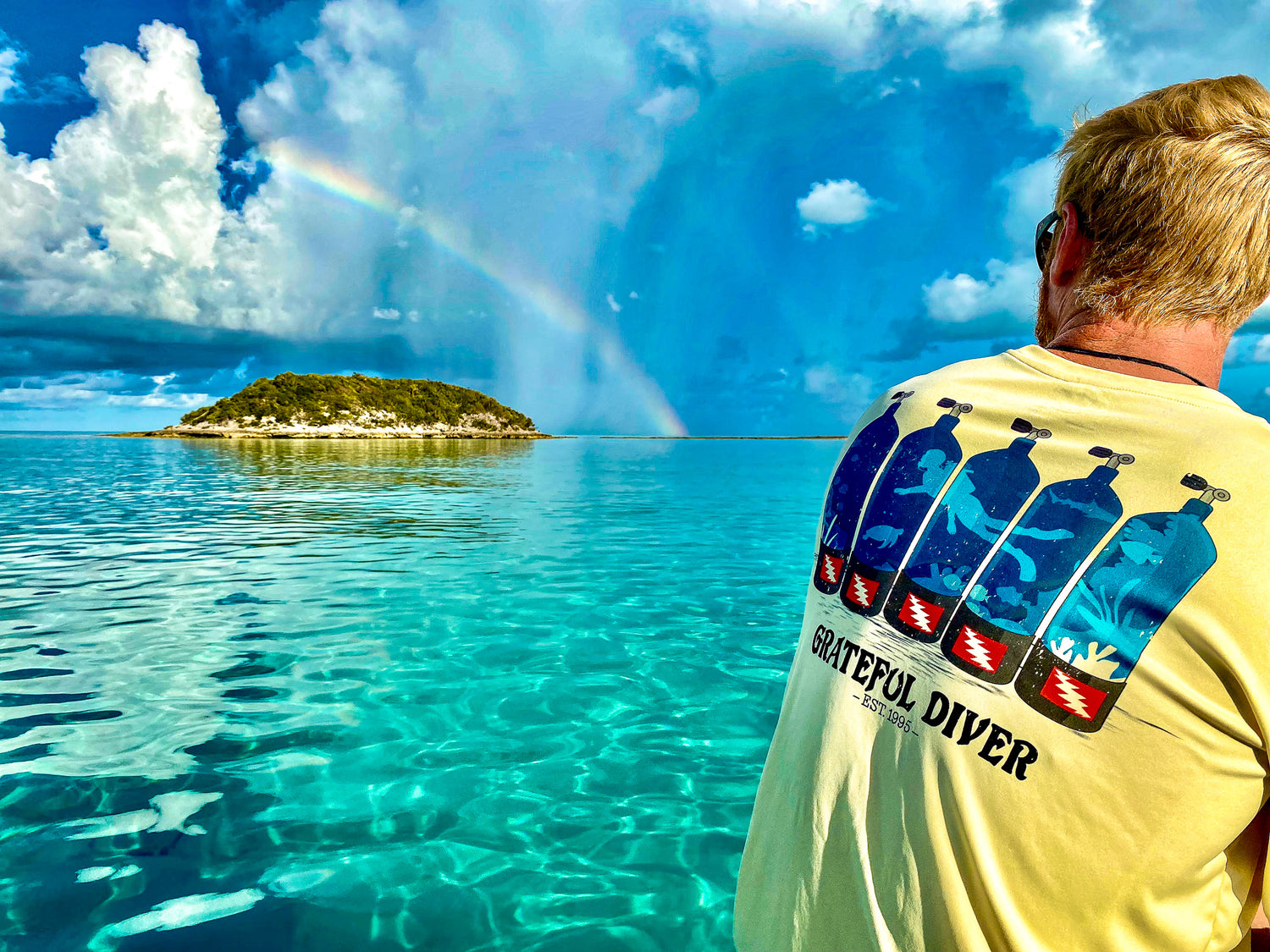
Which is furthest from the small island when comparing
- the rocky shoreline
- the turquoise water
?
the turquoise water

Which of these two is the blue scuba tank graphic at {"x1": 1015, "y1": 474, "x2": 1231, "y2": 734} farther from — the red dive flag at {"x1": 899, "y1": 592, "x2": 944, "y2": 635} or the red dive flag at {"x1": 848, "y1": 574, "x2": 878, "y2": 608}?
the red dive flag at {"x1": 848, "y1": 574, "x2": 878, "y2": 608}

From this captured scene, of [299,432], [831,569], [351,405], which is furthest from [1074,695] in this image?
[351,405]

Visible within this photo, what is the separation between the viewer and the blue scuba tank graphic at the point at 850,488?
5.31 ft

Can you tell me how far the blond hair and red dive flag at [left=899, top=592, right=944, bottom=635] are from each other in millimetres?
793

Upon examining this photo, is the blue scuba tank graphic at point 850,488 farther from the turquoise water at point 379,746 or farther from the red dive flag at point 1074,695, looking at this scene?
the turquoise water at point 379,746

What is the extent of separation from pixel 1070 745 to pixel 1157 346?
2.87 feet

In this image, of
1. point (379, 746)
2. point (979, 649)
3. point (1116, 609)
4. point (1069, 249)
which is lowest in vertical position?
point (379, 746)

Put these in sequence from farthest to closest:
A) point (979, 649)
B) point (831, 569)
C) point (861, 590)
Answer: point (831, 569), point (861, 590), point (979, 649)

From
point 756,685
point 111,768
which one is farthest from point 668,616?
point 111,768

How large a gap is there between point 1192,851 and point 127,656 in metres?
9.16

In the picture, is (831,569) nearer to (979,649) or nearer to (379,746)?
(979,649)

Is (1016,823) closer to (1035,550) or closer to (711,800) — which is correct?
(1035,550)

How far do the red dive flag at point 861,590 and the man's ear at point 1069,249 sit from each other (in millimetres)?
910

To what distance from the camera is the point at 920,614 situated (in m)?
1.48
